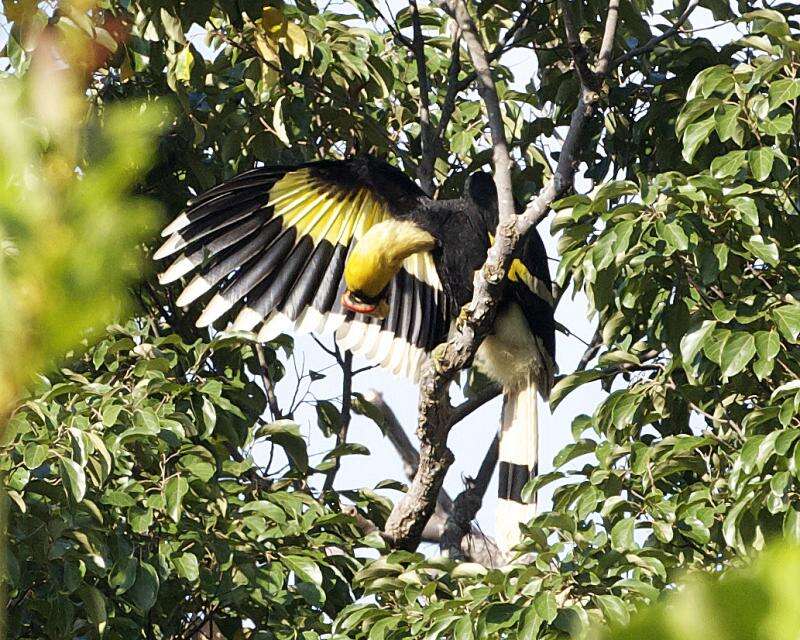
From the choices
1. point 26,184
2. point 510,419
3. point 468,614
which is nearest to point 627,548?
point 468,614

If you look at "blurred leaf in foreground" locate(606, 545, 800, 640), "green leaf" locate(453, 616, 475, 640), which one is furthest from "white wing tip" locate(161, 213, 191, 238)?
"blurred leaf in foreground" locate(606, 545, 800, 640)

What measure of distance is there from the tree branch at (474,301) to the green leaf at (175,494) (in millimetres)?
651

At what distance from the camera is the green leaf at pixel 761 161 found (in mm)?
2262

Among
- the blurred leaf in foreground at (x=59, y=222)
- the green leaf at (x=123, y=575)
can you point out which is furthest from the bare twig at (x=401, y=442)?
the blurred leaf in foreground at (x=59, y=222)

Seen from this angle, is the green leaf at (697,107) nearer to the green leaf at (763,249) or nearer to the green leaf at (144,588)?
the green leaf at (763,249)

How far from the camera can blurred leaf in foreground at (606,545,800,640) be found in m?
0.23

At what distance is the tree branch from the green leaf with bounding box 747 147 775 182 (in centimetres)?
35

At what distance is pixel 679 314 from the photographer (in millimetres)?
A: 2328

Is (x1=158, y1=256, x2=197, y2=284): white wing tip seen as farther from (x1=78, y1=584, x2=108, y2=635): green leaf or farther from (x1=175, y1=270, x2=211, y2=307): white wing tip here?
(x1=78, y1=584, x2=108, y2=635): green leaf

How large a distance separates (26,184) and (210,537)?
2220 millimetres

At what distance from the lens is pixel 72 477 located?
2.15m

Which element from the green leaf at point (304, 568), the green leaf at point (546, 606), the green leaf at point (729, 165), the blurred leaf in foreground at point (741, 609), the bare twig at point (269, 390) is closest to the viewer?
the blurred leaf in foreground at point (741, 609)

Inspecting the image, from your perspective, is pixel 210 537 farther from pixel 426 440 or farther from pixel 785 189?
pixel 785 189

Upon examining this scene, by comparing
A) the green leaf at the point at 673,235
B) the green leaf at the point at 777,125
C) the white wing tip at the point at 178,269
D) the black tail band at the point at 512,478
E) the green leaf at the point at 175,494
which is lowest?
the black tail band at the point at 512,478
